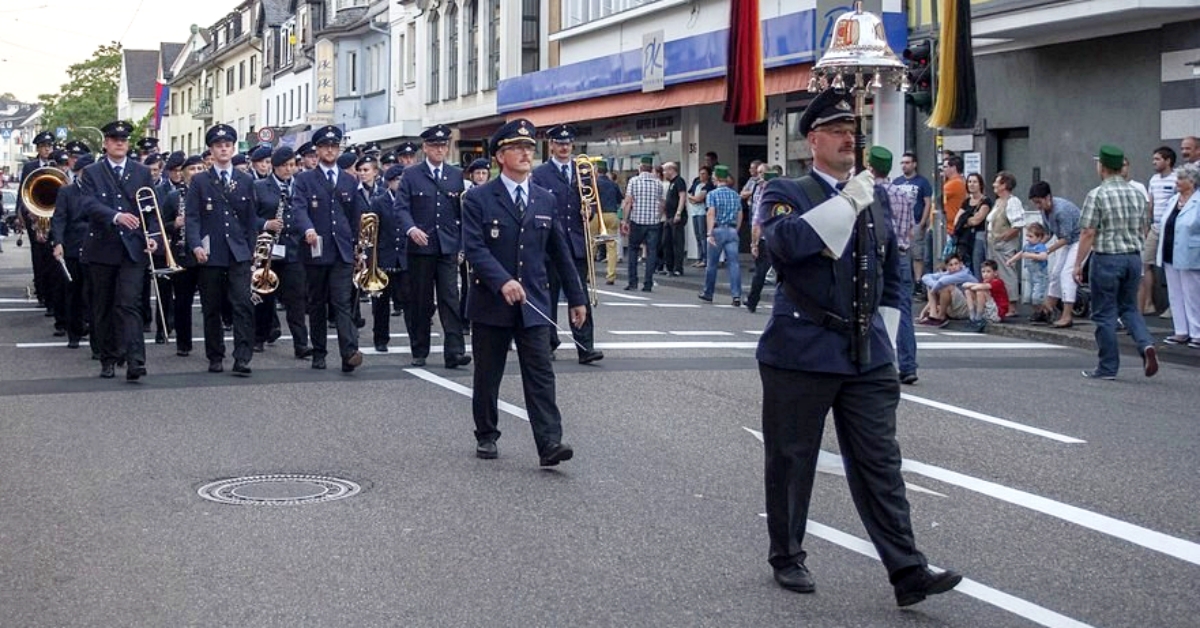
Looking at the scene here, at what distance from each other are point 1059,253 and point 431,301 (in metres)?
7.94

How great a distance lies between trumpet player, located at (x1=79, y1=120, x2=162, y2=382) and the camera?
12.8 m

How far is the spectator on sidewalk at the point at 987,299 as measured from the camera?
18359 mm

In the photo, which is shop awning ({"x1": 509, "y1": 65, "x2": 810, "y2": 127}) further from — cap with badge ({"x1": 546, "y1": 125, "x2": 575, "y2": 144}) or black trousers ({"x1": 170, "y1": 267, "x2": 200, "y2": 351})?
black trousers ({"x1": 170, "y1": 267, "x2": 200, "y2": 351})

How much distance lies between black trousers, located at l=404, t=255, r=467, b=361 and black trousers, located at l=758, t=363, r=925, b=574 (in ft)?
23.9

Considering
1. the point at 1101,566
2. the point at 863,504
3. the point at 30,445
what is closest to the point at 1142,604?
the point at 1101,566

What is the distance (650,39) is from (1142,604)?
→ 27676mm

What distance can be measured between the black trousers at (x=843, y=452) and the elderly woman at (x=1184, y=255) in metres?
10.7

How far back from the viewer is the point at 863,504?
246 inches

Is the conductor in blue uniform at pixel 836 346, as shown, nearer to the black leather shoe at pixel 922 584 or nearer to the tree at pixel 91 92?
the black leather shoe at pixel 922 584

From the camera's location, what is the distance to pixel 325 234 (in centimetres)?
1375

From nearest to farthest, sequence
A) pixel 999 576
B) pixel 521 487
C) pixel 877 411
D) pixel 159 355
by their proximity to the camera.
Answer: pixel 877 411 < pixel 999 576 < pixel 521 487 < pixel 159 355

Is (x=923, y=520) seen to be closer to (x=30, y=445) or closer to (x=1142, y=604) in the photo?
(x=1142, y=604)

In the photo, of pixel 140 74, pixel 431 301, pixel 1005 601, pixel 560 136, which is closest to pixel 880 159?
pixel 560 136

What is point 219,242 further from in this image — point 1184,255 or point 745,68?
point 745,68
